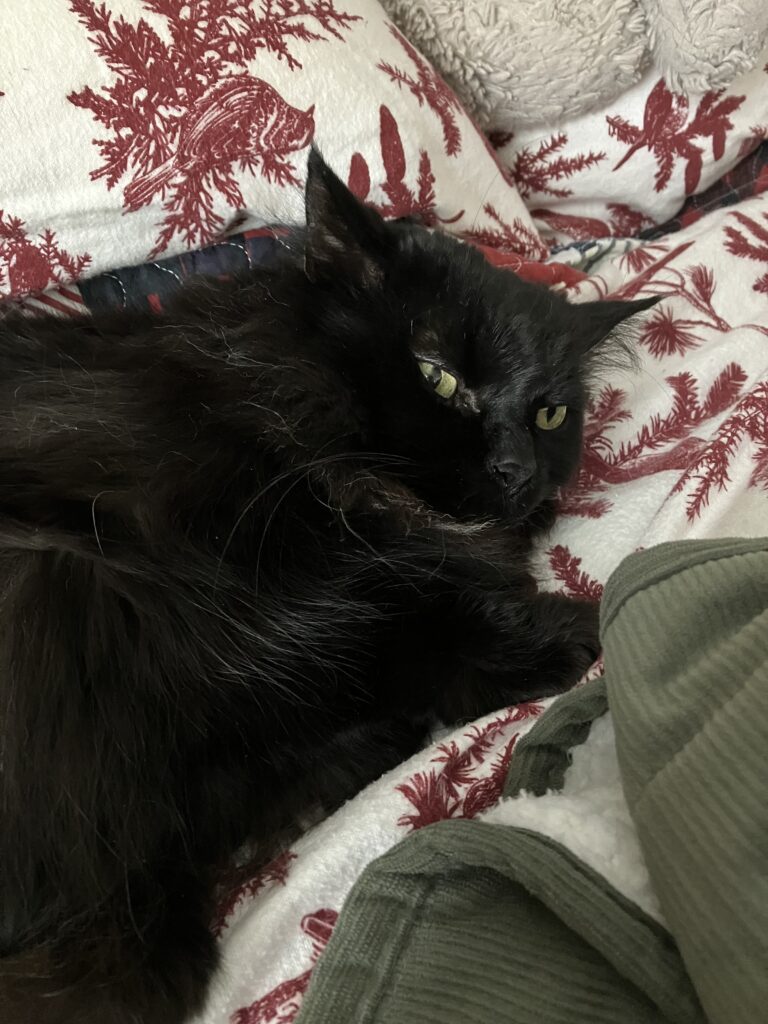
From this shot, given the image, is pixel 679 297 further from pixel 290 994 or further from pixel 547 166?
pixel 290 994

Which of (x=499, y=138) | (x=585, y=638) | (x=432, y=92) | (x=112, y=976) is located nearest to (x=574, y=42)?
(x=499, y=138)

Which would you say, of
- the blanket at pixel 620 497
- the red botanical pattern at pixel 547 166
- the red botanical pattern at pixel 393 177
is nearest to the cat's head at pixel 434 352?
the blanket at pixel 620 497

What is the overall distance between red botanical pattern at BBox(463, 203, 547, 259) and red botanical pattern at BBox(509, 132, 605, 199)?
0.79ft

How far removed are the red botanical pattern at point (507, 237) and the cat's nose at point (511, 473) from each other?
27.2 inches

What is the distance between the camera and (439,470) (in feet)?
3.18

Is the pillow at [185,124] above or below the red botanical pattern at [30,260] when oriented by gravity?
above

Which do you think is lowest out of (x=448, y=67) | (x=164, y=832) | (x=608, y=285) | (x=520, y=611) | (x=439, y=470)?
(x=164, y=832)

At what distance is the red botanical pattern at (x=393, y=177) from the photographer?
1305mm

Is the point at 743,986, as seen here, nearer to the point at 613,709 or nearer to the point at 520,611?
the point at 613,709

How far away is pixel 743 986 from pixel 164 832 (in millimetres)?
556

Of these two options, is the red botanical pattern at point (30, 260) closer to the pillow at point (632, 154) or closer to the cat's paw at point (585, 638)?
the cat's paw at point (585, 638)

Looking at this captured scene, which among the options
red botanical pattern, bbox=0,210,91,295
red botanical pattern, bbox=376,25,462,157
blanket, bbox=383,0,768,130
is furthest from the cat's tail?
blanket, bbox=383,0,768,130

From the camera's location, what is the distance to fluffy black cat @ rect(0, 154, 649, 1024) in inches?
29.2

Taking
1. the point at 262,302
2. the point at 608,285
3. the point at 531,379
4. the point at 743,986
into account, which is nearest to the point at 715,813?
the point at 743,986
